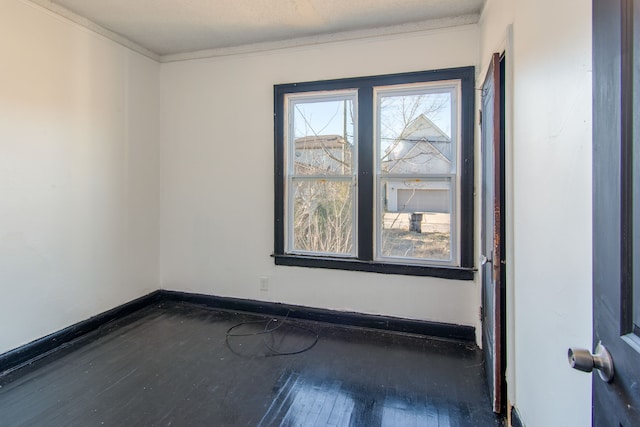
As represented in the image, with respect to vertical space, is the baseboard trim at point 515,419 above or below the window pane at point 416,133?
below

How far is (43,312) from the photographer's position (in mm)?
2602

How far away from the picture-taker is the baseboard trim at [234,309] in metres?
2.49

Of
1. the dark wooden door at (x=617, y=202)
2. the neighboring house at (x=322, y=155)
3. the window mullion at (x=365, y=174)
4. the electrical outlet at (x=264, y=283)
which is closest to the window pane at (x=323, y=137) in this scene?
the neighboring house at (x=322, y=155)

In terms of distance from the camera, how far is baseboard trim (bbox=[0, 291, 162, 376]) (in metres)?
2.37

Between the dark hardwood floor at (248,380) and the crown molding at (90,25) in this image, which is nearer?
the dark hardwood floor at (248,380)

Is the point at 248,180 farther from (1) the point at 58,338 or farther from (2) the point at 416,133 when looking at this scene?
(1) the point at 58,338

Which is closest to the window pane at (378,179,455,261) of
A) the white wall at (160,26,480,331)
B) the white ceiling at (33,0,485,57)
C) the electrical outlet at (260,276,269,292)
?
the white wall at (160,26,480,331)

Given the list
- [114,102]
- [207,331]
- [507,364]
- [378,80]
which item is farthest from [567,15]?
[114,102]

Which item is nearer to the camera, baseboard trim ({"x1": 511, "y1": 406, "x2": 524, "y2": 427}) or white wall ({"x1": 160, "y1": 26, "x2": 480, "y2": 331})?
baseboard trim ({"x1": 511, "y1": 406, "x2": 524, "y2": 427})

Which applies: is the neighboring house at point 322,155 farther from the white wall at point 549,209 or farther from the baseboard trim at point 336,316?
the white wall at point 549,209

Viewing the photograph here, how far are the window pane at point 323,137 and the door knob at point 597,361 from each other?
2.56 metres

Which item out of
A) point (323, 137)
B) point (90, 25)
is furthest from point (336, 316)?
point (90, 25)

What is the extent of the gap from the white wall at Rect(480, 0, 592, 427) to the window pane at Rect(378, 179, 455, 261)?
1.17 meters

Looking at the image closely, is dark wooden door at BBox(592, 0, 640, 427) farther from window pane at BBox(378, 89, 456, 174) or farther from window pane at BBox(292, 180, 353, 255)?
window pane at BBox(292, 180, 353, 255)
